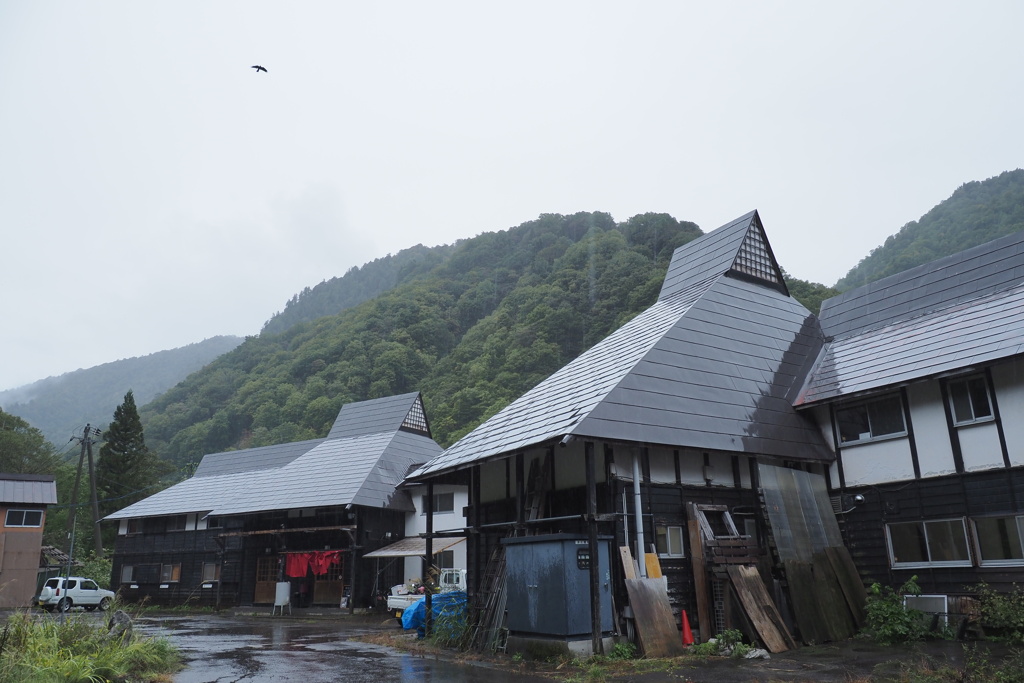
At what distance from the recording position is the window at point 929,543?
13.4 m

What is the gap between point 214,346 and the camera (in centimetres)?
14088

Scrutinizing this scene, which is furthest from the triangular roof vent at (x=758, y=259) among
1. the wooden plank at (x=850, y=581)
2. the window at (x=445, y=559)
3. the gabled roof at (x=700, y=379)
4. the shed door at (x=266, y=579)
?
the shed door at (x=266, y=579)

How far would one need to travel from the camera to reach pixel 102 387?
417 ft

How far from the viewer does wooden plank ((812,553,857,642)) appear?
42.9 ft

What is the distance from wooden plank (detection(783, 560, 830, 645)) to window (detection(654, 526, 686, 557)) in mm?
1910

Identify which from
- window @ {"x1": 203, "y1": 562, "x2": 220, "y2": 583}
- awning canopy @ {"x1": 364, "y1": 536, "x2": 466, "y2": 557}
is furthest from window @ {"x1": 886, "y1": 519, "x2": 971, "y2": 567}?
window @ {"x1": 203, "y1": 562, "x2": 220, "y2": 583}

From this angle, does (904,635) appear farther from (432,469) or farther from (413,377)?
(413,377)

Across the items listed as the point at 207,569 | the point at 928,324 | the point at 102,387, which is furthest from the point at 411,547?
the point at 102,387

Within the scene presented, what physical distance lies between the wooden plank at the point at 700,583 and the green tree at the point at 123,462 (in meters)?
43.9

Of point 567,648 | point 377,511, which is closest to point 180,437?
point 377,511

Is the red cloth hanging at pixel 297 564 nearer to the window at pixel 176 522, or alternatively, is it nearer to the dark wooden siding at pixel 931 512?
the window at pixel 176 522

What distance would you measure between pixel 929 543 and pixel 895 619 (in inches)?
78.7

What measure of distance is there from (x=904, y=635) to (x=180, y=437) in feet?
236

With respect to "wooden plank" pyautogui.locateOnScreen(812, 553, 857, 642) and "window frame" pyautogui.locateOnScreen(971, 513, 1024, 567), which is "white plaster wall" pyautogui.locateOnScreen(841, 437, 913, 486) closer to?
"window frame" pyautogui.locateOnScreen(971, 513, 1024, 567)
